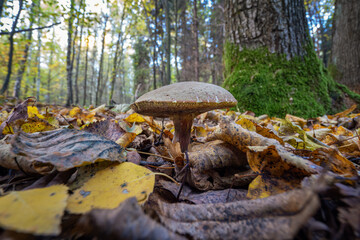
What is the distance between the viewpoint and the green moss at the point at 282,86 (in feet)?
9.27

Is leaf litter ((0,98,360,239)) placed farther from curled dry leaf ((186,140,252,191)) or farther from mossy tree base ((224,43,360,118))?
mossy tree base ((224,43,360,118))

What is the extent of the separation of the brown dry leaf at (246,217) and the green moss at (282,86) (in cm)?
254

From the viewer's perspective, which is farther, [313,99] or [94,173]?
[313,99]

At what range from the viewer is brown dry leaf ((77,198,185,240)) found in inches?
15.2

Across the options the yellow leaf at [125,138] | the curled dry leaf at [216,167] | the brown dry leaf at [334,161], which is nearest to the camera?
the brown dry leaf at [334,161]

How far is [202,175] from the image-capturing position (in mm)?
866

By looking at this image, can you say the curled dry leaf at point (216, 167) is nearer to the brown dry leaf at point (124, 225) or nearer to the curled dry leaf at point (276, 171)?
the curled dry leaf at point (276, 171)

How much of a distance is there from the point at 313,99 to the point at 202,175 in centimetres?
299

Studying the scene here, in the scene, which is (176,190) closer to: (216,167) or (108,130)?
(216,167)

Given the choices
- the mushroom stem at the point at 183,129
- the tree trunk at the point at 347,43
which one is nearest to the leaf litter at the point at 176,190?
the mushroom stem at the point at 183,129

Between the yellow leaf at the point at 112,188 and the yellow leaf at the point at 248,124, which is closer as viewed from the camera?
the yellow leaf at the point at 112,188

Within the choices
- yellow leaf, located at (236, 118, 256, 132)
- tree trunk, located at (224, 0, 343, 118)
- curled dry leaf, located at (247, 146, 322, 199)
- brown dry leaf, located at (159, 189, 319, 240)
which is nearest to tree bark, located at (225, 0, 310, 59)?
tree trunk, located at (224, 0, 343, 118)

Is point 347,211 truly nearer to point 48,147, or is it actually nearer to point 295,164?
point 295,164

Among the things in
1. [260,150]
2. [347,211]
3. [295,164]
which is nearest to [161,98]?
[260,150]
